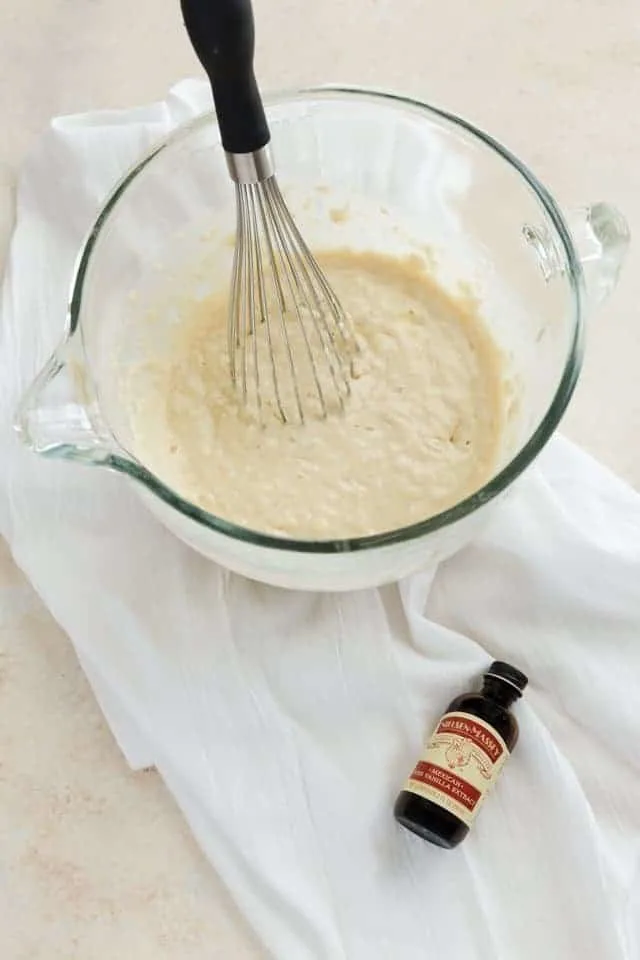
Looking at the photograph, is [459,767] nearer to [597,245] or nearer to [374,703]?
[374,703]

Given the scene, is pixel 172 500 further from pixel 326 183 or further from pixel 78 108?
pixel 78 108

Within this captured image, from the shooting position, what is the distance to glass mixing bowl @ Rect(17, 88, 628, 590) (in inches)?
28.1

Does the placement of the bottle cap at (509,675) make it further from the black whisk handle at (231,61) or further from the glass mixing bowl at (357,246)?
the black whisk handle at (231,61)

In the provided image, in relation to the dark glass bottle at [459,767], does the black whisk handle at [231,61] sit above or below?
above

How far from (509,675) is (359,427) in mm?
201

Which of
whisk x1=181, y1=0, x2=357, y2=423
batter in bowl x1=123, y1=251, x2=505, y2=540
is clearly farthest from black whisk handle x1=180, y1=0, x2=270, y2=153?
batter in bowl x1=123, y1=251, x2=505, y2=540

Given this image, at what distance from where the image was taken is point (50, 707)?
2.82 ft

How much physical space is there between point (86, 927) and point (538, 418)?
0.47 m

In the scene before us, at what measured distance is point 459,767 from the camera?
0.77m

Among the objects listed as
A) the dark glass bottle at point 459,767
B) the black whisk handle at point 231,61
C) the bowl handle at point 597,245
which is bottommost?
the dark glass bottle at point 459,767

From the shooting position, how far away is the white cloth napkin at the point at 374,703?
2.61 ft

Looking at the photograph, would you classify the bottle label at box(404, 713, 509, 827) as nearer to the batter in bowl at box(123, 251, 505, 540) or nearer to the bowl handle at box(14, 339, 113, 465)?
the batter in bowl at box(123, 251, 505, 540)

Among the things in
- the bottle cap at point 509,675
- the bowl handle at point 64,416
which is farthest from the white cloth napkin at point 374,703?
the bowl handle at point 64,416

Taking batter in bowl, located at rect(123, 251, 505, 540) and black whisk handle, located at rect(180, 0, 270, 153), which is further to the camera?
batter in bowl, located at rect(123, 251, 505, 540)
